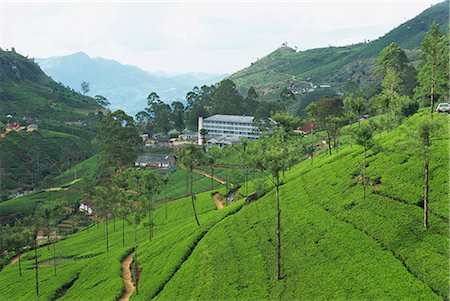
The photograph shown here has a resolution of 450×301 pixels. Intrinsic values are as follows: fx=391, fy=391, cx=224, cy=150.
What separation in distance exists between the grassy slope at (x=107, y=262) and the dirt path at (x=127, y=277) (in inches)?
32.6

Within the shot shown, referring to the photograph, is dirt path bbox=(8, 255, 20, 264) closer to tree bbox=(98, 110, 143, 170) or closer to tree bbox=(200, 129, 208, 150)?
tree bbox=(98, 110, 143, 170)

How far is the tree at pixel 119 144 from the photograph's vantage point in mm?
122312

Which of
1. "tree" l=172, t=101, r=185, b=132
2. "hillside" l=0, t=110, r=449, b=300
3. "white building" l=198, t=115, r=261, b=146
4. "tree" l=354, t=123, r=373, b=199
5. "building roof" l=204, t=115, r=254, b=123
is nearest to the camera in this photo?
"hillside" l=0, t=110, r=449, b=300

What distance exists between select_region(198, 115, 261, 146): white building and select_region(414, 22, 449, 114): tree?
72611 mm

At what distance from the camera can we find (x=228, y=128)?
150875mm

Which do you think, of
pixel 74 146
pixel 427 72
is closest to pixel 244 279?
pixel 427 72

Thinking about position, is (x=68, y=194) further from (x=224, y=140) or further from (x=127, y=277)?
(x=127, y=277)

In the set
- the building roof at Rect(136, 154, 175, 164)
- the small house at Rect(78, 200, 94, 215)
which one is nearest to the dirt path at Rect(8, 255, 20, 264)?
the small house at Rect(78, 200, 94, 215)

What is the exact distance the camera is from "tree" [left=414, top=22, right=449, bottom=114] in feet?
155

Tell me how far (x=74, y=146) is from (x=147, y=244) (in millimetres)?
124449

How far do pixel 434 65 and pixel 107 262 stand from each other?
51.3 meters

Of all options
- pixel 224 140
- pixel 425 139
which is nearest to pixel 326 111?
pixel 425 139

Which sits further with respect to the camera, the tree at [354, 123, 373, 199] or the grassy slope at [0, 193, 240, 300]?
the grassy slope at [0, 193, 240, 300]

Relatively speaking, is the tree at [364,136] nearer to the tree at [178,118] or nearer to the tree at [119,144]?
the tree at [119,144]
